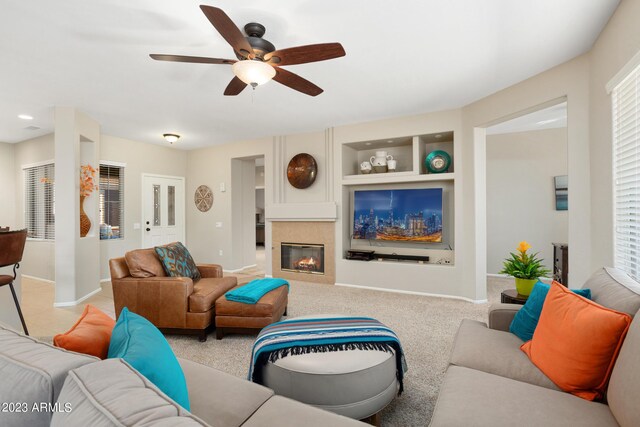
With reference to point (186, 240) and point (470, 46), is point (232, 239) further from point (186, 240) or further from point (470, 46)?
point (470, 46)

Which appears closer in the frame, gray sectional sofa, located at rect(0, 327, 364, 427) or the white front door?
gray sectional sofa, located at rect(0, 327, 364, 427)

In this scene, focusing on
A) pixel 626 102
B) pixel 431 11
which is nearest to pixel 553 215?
pixel 626 102

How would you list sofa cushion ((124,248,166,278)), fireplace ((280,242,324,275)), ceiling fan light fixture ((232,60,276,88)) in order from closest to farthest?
ceiling fan light fixture ((232,60,276,88)) < sofa cushion ((124,248,166,278)) < fireplace ((280,242,324,275))

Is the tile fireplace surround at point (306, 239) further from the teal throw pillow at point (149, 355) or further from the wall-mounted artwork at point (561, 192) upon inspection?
the teal throw pillow at point (149, 355)

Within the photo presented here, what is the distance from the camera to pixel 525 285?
2.57m

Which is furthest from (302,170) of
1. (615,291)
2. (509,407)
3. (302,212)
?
(509,407)

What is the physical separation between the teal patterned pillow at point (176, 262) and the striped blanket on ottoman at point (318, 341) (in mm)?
1662

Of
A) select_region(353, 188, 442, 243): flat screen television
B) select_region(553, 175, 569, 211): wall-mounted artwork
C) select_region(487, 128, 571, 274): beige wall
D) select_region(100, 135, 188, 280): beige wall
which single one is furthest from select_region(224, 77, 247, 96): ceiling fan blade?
select_region(553, 175, 569, 211): wall-mounted artwork

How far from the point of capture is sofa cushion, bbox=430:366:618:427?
110cm

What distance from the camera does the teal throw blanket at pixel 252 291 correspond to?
9.32ft

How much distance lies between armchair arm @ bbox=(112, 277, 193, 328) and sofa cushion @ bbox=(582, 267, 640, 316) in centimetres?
293

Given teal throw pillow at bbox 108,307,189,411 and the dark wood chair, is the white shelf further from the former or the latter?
teal throw pillow at bbox 108,307,189,411

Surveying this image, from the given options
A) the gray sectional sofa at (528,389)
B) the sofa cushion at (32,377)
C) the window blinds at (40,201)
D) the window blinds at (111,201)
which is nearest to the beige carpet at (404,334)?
the gray sectional sofa at (528,389)

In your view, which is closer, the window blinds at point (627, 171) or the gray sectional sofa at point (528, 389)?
the gray sectional sofa at point (528, 389)
